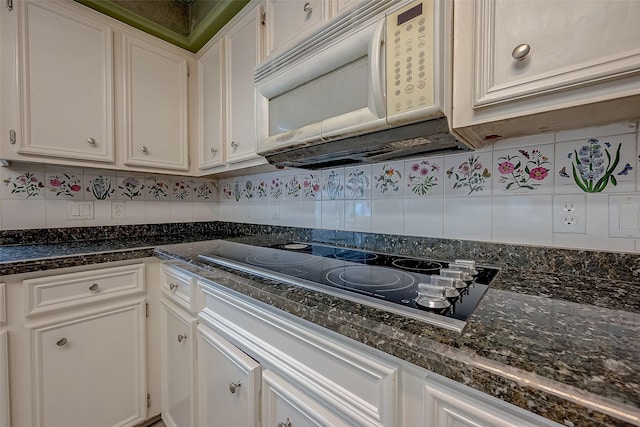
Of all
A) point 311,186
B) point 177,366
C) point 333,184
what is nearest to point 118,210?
point 177,366

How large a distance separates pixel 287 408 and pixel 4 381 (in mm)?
1081

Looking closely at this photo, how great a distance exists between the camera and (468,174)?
966 mm

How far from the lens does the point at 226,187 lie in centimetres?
204

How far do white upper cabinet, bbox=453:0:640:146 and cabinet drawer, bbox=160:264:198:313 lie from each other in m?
1.01

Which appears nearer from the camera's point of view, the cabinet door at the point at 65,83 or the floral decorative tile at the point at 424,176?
the floral decorative tile at the point at 424,176

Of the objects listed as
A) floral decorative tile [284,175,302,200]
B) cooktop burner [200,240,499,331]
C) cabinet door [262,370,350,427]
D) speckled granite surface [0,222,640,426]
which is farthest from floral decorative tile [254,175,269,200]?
cabinet door [262,370,350,427]

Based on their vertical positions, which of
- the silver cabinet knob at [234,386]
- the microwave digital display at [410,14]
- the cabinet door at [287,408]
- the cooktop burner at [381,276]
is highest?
the microwave digital display at [410,14]

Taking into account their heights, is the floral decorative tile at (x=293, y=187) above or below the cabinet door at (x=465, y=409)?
above

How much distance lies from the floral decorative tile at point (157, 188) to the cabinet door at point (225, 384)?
1.20 meters

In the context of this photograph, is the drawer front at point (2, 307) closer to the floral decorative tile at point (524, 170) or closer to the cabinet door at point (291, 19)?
the cabinet door at point (291, 19)

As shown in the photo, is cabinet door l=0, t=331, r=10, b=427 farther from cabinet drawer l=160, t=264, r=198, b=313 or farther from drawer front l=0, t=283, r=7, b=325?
cabinet drawer l=160, t=264, r=198, b=313

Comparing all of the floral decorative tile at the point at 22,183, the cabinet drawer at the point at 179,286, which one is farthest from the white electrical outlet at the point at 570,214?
the floral decorative tile at the point at 22,183

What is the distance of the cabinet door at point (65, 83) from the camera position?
1.21m

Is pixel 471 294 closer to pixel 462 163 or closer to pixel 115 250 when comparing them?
pixel 462 163
